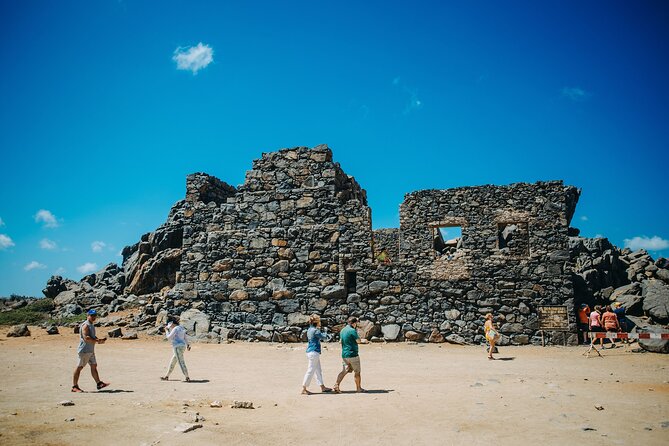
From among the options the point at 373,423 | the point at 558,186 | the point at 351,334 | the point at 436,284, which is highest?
the point at 558,186

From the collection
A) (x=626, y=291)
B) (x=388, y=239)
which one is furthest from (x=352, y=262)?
(x=626, y=291)

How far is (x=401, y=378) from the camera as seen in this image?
10.4 meters

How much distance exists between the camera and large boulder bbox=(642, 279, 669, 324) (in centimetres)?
1998

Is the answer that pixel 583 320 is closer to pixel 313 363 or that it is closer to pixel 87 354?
pixel 313 363

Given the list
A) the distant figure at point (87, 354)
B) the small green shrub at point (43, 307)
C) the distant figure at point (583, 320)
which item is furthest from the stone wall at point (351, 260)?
the small green shrub at point (43, 307)

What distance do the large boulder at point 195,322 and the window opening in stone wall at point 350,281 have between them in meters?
5.09

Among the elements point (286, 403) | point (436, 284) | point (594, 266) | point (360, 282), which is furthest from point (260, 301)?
point (594, 266)

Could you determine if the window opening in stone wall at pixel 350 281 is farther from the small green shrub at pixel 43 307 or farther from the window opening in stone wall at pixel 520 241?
the small green shrub at pixel 43 307

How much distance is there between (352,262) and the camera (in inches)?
643

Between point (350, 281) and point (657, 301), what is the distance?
557 inches

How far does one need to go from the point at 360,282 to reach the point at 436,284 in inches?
99.6

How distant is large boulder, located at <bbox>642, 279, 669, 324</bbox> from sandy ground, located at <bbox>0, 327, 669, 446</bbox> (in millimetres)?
8460

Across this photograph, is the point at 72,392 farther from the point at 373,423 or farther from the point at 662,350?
the point at 662,350

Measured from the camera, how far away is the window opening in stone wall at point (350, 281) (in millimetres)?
16328
